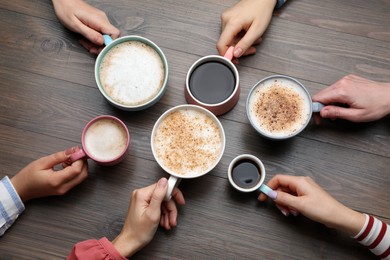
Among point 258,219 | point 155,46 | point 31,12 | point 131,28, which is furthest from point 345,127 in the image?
point 31,12

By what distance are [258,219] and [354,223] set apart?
0.29 m

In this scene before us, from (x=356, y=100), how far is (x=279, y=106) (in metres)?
0.24

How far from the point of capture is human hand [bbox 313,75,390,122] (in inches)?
53.5

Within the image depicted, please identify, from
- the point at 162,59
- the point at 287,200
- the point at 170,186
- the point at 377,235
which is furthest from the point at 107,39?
the point at 377,235

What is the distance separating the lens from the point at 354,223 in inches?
51.3

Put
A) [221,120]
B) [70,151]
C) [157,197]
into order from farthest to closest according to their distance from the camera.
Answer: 1. [221,120]
2. [70,151]
3. [157,197]

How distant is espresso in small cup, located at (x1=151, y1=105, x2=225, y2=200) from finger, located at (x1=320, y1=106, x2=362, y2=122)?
331mm

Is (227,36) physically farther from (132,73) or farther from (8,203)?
(8,203)

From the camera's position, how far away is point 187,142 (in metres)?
1.37

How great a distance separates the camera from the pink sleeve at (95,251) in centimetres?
126

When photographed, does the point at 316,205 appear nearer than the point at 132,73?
Yes

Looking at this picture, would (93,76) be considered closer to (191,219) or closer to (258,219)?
(191,219)

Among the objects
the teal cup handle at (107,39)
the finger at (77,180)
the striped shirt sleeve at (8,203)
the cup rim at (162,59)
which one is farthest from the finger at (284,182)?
the striped shirt sleeve at (8,203)

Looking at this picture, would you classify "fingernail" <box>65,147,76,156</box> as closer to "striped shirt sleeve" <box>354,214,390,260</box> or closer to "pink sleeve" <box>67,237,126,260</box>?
"pink sleeve" <box>67,237,126,260</box>
